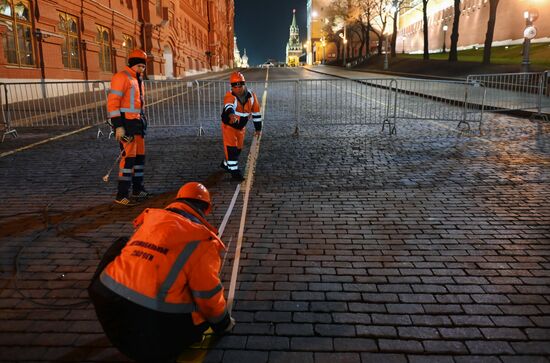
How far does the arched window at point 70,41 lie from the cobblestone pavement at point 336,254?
53.3 ft

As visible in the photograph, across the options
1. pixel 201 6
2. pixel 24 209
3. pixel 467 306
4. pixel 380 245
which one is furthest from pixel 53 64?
pixel 201 6

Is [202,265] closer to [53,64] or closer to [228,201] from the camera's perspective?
[228,201]

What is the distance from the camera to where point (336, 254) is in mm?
4828

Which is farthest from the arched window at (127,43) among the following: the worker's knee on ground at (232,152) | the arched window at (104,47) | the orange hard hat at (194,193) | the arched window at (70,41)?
the orange hard hat at (194,193)

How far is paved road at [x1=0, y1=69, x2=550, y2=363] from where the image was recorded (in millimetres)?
3328

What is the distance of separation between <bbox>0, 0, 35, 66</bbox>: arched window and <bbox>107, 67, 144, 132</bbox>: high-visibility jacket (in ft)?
49.5

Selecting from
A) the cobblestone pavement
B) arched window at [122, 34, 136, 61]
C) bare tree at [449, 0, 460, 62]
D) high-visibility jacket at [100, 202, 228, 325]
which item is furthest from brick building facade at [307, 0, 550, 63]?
arched window at [122, 34, 136, 61]

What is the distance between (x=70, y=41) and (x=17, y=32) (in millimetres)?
5088

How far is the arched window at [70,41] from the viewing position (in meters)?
23.6

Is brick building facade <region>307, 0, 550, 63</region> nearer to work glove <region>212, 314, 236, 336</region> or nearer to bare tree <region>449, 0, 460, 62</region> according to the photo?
bare tree <region>449, 0, 460, 62</region>

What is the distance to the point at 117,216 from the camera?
6105mm

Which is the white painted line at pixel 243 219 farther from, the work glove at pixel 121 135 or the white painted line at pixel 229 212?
the work glove at pixel 121 135

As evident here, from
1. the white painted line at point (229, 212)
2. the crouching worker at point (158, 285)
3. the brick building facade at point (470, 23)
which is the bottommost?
the white painted line at point (229, 212)

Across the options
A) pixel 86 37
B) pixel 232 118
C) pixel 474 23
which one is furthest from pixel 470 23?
pixel 232 118
